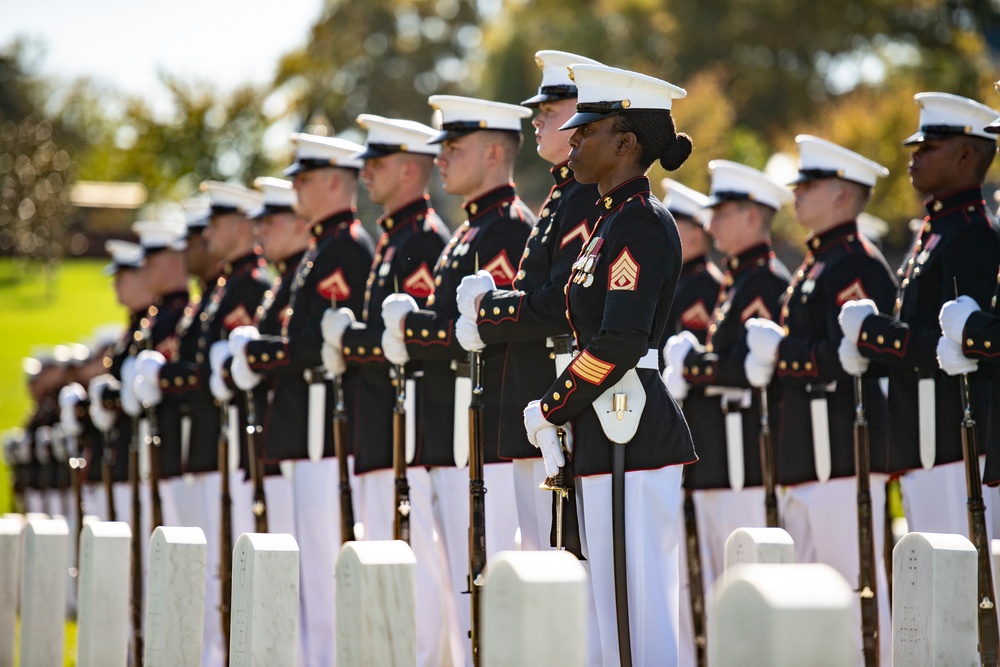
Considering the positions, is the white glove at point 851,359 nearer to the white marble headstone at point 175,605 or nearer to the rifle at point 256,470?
the rifle at point 256,470

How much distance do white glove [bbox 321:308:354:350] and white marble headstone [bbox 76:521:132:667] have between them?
269 cm

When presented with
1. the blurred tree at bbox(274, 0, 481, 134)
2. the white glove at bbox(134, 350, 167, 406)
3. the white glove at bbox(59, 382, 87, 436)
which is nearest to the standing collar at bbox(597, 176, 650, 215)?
the white glove at bbox(134, 350, 167, 406)

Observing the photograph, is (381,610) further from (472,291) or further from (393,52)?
(393,52)

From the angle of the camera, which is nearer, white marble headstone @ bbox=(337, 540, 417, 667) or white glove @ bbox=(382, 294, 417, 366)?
white marble headstone @ bbox=(337, 540, 417, 667)

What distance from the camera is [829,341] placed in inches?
279

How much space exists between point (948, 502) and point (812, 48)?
3466 centimetres

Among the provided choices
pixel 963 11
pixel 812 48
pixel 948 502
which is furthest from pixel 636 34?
pixel 948 502

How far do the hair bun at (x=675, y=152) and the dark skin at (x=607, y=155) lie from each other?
93 mm

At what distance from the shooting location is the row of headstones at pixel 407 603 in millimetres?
2643

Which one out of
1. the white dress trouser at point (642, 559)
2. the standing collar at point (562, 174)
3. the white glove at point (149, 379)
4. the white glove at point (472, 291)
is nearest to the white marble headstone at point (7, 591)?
the white glove at point (472, 291)

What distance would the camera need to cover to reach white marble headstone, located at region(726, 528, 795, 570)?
3.95m

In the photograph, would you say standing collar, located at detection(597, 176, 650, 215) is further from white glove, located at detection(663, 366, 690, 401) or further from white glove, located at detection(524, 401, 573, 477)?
white glove, located at detection(663, 366, 690, 401)

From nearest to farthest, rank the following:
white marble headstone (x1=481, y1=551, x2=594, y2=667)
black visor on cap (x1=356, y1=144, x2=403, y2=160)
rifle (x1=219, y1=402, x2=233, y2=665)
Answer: white marble headstone (x1=481, y1=551, x2=594, y2=667) < black visor on cap (x1=356, y1=144, x2=403, y2=160) < rifle (x1=219, y1=402, x2=233, y2=665)

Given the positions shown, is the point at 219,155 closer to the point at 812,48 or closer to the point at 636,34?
the point at 636,34
